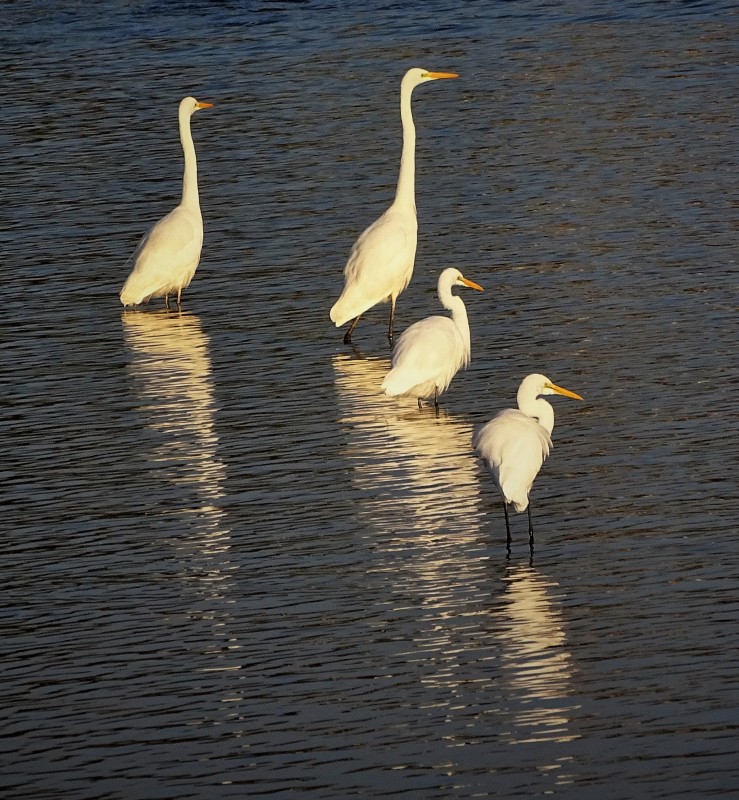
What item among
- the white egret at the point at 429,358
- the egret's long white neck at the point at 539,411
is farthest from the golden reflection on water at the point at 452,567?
the egret's long white neck at the point at 539,411

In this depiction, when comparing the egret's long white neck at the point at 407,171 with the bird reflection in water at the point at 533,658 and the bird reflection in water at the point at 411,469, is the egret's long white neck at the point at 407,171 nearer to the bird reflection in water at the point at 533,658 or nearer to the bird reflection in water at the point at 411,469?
the bird reflection in water at the point at 411,469

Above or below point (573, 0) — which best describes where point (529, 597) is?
below

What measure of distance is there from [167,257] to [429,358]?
3.78 meters

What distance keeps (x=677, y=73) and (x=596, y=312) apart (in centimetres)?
862

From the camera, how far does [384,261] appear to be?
1286cm

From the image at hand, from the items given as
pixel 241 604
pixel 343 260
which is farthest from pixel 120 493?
pixel 343 260

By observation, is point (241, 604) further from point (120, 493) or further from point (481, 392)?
point (481, 392)

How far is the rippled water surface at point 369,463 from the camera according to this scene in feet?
20.5

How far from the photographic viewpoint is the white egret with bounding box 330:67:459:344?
12609 millimetres

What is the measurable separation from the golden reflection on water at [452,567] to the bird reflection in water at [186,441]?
0.75 meters

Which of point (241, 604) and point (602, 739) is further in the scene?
point (241, 604)

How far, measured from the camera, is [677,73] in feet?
65.0

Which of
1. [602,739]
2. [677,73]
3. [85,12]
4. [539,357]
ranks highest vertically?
[85,12]

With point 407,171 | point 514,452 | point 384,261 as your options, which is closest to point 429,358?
point 384,261
